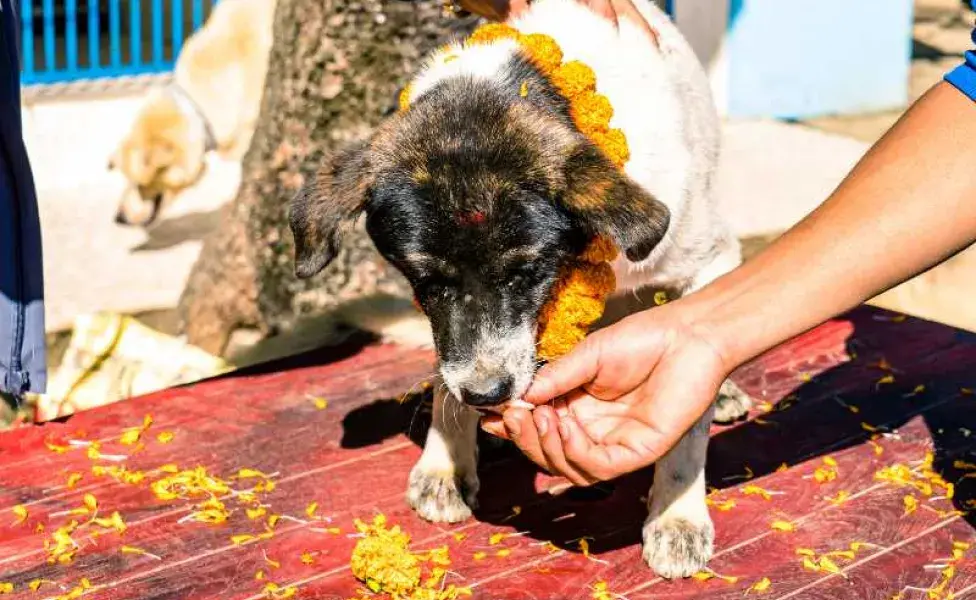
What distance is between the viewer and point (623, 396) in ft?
12.7

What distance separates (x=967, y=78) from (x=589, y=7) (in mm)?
1342

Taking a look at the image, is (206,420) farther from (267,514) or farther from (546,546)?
(546,546)

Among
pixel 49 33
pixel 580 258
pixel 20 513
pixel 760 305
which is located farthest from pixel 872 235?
pixel 49 33

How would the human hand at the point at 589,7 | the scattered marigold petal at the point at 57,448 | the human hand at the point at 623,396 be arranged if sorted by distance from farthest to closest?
the scattered marigold petal at the point at 57,448
the human hand at the point at 589,7
the human hand at the point at 623,396

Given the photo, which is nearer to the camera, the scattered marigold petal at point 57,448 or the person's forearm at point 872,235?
the person's forearm at point 872,235

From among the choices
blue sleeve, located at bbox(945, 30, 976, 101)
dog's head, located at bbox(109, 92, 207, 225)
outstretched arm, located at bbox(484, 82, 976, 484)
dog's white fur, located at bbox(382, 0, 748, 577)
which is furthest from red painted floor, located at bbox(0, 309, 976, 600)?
dog's head, located at bbox(109, 92, 207, 225)

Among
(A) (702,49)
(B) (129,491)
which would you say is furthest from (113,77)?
(B) (129,491)

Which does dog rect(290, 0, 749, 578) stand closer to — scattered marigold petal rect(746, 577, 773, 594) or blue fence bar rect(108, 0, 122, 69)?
scattered marigold petal rect(746, 577, 773, 594)

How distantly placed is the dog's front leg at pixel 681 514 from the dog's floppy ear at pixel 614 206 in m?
0.76

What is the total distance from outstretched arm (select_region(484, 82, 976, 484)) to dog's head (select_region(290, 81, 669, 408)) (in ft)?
0.62

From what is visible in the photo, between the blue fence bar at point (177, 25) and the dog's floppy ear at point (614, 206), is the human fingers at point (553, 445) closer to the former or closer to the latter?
the dog's floppy ear at point (614, 206)

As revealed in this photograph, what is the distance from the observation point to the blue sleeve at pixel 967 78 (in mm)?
3275

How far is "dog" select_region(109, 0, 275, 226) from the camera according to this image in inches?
388

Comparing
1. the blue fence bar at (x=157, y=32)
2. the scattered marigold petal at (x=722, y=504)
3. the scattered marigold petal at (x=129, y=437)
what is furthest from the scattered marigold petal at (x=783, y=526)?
the blue fence bar at (x=157, y=32)
